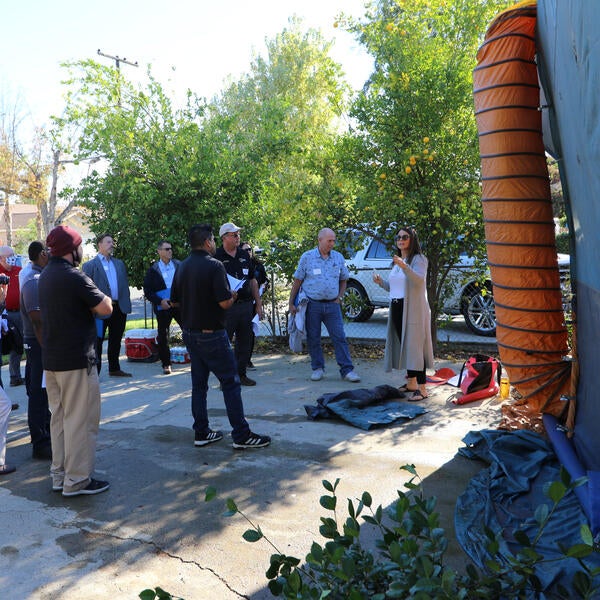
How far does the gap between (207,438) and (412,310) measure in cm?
242

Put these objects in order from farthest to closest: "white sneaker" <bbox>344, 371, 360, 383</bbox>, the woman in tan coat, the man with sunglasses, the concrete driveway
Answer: the man with sunglasses, "white sneaker" <bbox>344, 371, 360, 383</bbox>, the woman in tan coat, the concrete driveway

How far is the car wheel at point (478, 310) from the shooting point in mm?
10492

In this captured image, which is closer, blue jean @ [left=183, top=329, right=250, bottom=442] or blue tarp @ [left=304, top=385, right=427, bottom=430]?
blue jean @ [left=183, top=329, right=250, bottom=442]

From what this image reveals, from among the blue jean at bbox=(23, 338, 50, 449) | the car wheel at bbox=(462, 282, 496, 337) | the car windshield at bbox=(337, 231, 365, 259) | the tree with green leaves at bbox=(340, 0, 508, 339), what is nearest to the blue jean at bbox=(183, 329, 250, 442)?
the blue jean at bbox=(23, 338, 50, 449)

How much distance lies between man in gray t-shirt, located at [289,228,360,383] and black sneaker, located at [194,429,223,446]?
7.80ft

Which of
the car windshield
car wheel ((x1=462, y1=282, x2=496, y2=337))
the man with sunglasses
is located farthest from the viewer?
car wheel ((x1=462, y1=282, x2=496, y2=337))

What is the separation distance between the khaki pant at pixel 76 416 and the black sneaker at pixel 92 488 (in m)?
0.03

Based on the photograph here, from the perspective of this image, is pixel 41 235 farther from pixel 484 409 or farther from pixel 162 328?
pixel 484 409

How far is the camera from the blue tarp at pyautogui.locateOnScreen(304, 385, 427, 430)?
18.8 ft

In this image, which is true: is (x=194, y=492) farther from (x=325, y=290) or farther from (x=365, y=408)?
(x=325, y=290)

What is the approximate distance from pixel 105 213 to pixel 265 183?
2626 millimetres

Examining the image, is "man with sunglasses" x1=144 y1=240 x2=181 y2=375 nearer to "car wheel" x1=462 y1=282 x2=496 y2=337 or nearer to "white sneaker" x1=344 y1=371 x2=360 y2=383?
"white sneaker" x1=344 y1=371 x2=360 y2=383

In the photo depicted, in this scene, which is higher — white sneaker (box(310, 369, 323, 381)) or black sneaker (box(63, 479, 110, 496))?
white sneaker (box(310, 369, 323, 381))

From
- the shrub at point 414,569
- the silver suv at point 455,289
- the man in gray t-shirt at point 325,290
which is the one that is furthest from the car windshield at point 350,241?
the shrub at point 414,569
